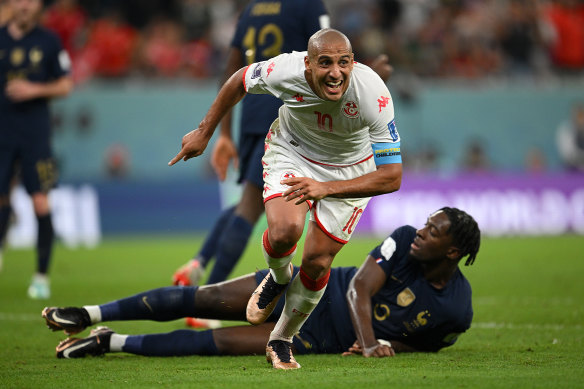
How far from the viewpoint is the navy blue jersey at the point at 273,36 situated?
6.57 meters

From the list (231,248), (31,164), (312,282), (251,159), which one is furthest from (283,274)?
(31,164)

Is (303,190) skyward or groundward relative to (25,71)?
groundward

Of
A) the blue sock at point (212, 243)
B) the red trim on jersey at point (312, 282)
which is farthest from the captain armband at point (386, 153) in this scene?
the blue sock at point (212, 243)

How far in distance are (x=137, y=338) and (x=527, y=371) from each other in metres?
2.29

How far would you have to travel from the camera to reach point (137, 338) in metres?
5.30

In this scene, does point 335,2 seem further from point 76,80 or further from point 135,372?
point 135,372

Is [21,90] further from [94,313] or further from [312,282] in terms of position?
[312,282]

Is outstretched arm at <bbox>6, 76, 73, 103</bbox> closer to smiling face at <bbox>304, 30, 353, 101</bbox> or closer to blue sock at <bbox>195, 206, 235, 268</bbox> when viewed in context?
blue sock at <bbox>195, 206, 235, 268</bbox>

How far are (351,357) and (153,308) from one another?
1.22 metres

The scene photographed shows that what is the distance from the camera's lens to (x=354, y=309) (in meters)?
5.13

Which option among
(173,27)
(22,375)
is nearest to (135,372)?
(22,375)

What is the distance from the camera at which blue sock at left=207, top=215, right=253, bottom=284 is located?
6449mm

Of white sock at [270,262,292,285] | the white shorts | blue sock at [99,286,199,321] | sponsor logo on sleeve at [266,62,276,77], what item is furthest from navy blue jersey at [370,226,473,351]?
sponsor logo on sleeve at [266,62,276,77]

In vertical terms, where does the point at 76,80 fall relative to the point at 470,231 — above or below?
above
